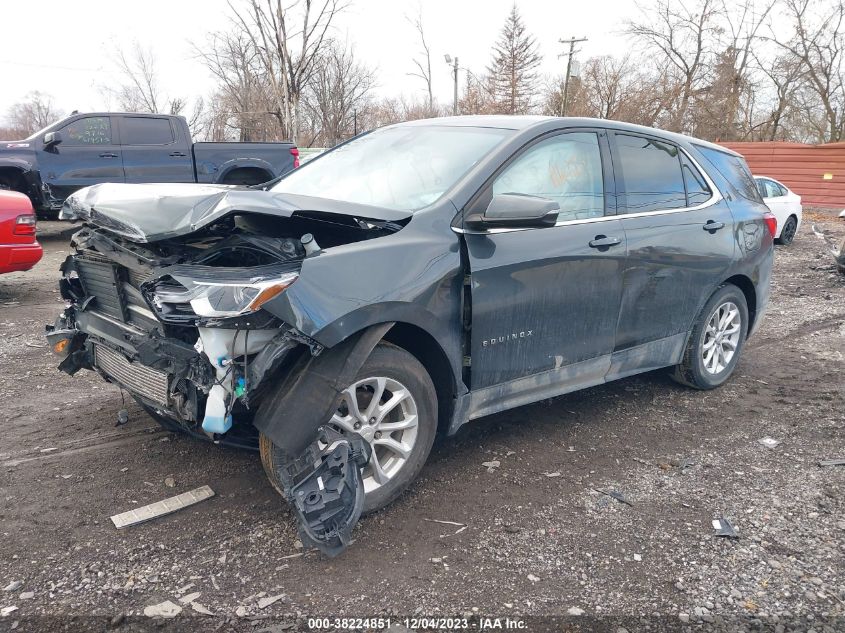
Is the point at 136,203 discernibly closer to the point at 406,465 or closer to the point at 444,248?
the point at 444,248

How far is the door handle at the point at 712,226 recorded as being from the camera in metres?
4.48

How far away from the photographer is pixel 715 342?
491 centimetres

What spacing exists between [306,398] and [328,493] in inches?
15.7

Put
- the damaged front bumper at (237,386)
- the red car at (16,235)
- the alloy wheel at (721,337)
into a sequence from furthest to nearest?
the red car at (16,235) < the alloy wheel at (721,337) < the damaged front bumper at (237,386)

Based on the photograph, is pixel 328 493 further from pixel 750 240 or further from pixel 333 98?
pixel 333 98

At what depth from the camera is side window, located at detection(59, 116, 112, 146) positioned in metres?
11.4

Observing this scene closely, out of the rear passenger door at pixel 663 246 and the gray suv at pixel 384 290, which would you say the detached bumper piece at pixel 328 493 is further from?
the rear passenger door at pixel 663 246

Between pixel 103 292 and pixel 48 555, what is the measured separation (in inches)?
50.3

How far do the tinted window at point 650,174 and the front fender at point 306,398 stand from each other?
225 centimetres

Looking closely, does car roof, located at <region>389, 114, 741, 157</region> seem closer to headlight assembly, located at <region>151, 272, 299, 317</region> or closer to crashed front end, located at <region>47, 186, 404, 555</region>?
crashed front end, located at <region>47, 186, 404, 555</region>

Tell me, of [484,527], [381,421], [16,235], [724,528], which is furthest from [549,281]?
[16,235]

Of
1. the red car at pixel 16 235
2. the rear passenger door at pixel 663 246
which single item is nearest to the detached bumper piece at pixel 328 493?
the rear passenger door at pixel 663 246

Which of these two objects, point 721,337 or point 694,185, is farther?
point 721,337

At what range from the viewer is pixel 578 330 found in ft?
12.2
